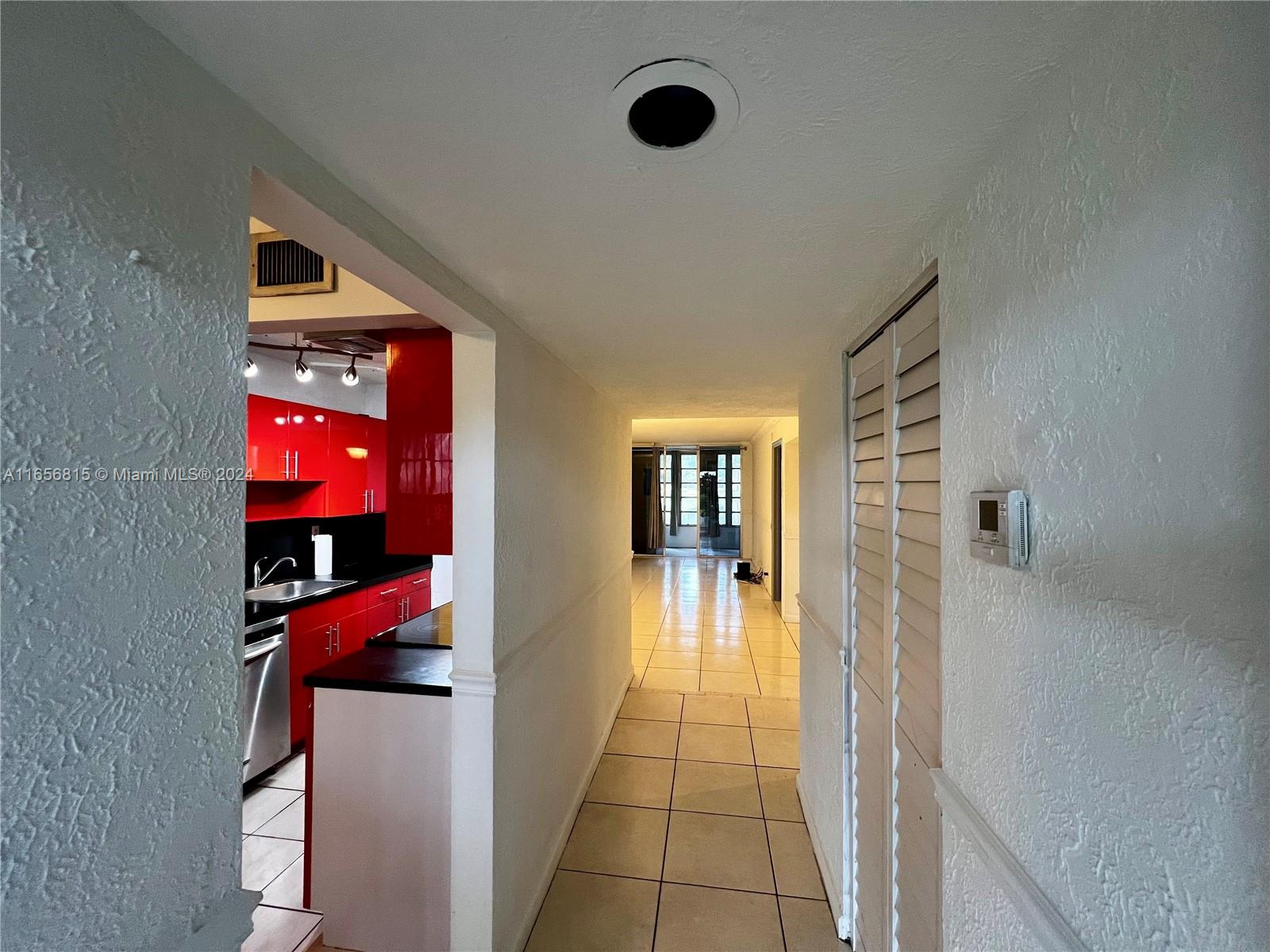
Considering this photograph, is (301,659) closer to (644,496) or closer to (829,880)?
(829,880)

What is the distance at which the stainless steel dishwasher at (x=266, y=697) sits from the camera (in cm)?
270

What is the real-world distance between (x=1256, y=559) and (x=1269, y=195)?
0.93 ft

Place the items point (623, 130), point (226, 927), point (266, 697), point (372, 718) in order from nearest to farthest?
point (226, 927) < point (623, 130) < point (372, 718) < point (266, 697)

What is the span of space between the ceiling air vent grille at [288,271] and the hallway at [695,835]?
2.31m

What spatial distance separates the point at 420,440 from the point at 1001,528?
1.67m

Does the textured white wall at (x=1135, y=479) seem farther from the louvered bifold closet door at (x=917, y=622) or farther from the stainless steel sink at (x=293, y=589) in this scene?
the stainless steel sink at (x=293, y=589)

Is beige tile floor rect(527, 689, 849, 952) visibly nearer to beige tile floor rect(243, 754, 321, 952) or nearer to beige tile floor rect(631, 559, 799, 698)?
beige tile floor rect(631, 559, 799, 698)

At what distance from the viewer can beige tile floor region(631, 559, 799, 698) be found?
Answer: 4.01m

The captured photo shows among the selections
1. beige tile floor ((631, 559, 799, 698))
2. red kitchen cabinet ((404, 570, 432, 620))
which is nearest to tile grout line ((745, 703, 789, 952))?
beige tile floor ((631, 559, 799, 698))

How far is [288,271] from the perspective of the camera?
162cm

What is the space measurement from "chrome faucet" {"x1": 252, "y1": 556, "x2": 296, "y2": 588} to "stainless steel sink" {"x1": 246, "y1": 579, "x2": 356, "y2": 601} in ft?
0.17

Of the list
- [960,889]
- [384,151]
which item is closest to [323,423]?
[384,151]

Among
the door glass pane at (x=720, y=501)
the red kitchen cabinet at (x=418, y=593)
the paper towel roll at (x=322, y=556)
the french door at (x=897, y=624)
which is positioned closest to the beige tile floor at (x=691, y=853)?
the french door at (x=897, y=624)

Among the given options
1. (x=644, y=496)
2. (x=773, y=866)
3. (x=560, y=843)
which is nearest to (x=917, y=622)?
(x=773, y=866)
